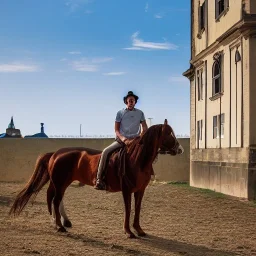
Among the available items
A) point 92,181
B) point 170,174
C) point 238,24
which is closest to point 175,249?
point 92,181

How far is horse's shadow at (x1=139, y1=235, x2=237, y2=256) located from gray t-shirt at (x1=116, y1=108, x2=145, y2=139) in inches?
73.5

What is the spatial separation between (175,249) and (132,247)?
0.67 m

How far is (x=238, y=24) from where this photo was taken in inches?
642

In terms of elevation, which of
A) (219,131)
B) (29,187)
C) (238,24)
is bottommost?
(29,187)

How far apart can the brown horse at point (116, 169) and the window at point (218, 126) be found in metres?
10.1

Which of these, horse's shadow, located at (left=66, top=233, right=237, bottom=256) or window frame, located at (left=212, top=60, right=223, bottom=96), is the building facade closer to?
window frame, located at (left=212, top=60, right=223, bottom=96)

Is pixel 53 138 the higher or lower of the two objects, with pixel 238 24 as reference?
lower

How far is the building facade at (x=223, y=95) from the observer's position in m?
15.9

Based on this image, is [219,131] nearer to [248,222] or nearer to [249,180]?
[249,180]

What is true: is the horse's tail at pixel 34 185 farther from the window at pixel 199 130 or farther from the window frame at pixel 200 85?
the window frame at pixel 200 85

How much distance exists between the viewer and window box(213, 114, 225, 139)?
61.8ft

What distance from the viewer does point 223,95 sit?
60.7ft

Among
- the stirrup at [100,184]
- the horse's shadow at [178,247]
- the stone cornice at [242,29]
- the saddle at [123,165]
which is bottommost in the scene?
the horse's shadow at [178,247]

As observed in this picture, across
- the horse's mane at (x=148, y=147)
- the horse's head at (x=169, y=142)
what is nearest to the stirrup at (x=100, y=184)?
the horse's mane at (x=148, y=147)
